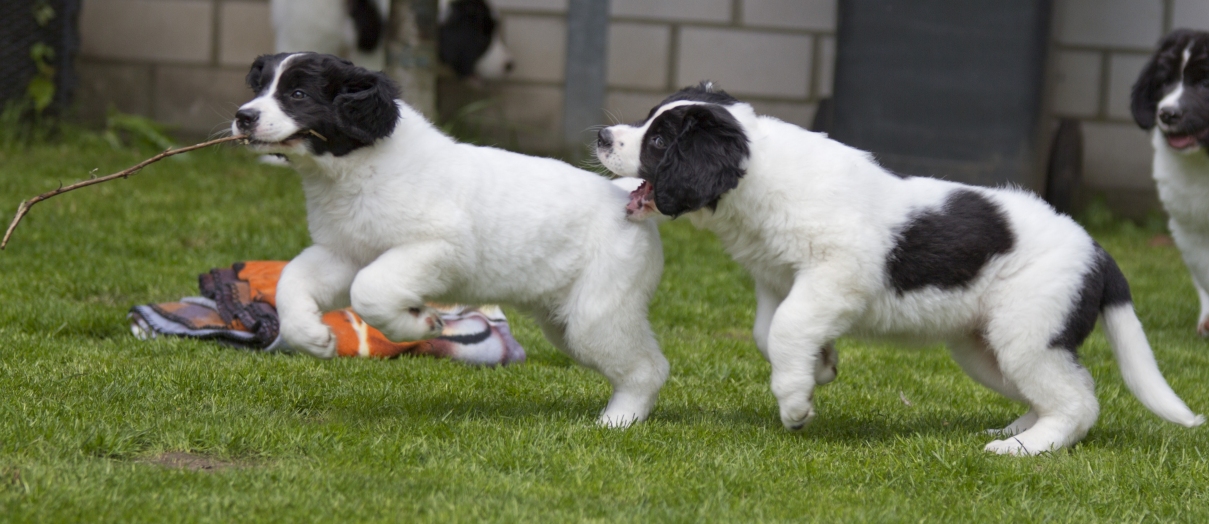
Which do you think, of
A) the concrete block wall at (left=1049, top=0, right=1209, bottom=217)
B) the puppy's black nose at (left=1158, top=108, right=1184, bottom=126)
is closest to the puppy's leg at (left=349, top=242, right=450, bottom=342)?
the puppy's black nose at (left=1158, top=108, right=1184, bottom=126)

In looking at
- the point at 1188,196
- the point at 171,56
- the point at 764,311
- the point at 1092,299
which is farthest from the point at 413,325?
the point at 171,56

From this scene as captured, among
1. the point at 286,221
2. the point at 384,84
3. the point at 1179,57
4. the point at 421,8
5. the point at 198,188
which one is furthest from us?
the point at 421,8

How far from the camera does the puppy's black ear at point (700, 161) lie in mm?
3389

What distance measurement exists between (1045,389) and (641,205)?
1279 mm

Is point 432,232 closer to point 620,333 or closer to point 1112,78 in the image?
point 620,333

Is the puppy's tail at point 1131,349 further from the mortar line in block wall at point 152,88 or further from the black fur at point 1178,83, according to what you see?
the mortar line in block wall at point 152,88

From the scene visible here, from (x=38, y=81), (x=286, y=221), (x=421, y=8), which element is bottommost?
(x=286, y=221)

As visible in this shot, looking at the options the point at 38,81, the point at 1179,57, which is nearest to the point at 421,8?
the point at 38,81

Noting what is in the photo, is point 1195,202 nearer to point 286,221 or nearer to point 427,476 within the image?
point 427,476

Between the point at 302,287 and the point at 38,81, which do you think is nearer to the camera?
the point at 302,287

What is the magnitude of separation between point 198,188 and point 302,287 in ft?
16.3

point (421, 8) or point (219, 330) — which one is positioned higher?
point (421, 8)

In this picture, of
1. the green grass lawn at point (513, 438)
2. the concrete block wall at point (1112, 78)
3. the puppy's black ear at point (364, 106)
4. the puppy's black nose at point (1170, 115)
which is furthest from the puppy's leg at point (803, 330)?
the concrete block wall at point (1112, 78)

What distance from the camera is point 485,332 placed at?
4820 millimetres
